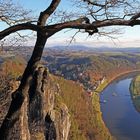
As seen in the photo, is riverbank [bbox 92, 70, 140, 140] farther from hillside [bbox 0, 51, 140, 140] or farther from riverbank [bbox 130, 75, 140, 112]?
riverbank [bbox 130, 75, 140, 112]

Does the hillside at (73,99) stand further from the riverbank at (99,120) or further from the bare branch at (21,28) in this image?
the bare branch at (21,28)

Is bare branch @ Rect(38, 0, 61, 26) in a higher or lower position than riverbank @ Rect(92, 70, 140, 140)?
higher

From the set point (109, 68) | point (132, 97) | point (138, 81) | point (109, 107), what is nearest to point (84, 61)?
point (109, 68)

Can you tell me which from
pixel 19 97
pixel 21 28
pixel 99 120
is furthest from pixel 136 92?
pixel 21 28

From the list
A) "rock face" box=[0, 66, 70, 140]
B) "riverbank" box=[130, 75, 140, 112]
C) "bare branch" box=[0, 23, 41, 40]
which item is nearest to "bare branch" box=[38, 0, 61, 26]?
"bare branch" box=[0, 23, 41, 40]

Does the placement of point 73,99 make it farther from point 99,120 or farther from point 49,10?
point 49,10

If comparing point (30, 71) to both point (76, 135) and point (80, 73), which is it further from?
point (80, 73)

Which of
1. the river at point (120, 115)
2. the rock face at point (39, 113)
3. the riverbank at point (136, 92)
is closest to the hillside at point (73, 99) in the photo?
the rock face at point (39, 113)
